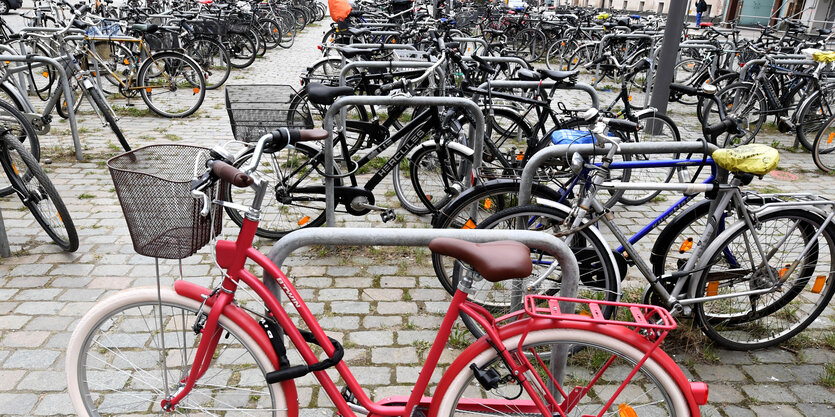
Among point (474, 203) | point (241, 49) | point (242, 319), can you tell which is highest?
point (242, 319)

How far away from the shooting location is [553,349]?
2.22 meters

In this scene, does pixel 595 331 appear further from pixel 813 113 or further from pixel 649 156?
pixel 813 113

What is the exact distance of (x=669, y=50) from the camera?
7305 millimetres

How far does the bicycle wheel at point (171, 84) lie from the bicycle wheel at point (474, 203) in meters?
5.98

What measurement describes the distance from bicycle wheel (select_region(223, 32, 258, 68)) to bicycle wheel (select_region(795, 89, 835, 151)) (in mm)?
9963

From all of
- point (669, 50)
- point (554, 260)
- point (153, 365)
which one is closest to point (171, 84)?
point (153, 365)

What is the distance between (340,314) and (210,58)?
30.5ft

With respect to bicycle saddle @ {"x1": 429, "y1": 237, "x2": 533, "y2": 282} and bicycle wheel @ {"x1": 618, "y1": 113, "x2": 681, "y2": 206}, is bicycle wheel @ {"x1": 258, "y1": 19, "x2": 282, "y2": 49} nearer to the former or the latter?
bicycle wheel @ {"x1": 618, "y1": 113, "x2": 681, "y2": 206}

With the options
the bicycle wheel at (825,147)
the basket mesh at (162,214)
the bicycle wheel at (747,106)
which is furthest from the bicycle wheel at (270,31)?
the basket mesh at (162,214)

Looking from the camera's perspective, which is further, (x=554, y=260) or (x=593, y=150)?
(x=554, y=260)

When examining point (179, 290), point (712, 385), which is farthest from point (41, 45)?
point (712, 385)

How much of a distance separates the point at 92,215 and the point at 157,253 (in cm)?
343

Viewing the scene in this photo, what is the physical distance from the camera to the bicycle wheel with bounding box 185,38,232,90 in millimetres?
10297

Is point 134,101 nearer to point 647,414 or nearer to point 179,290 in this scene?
point 179,290
